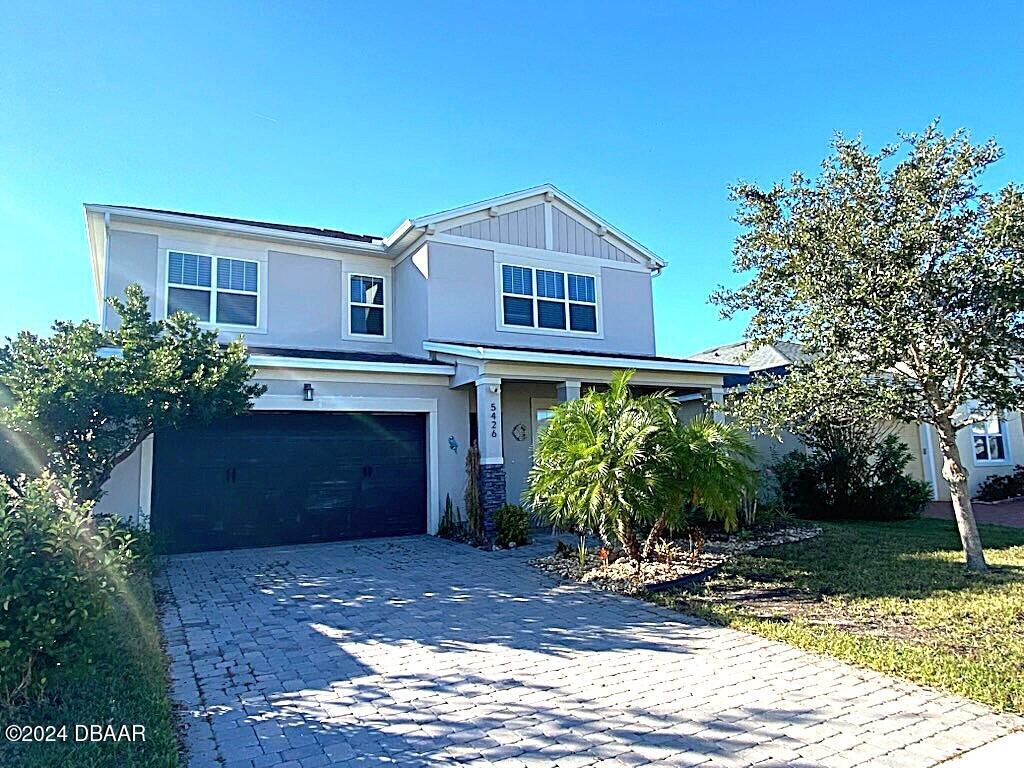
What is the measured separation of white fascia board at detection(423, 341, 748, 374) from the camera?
1198 cm

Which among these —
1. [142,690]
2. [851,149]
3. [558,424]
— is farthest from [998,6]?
[142,690]

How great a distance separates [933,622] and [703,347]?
904 inches

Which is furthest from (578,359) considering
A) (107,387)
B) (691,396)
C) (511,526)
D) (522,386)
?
(107,387)

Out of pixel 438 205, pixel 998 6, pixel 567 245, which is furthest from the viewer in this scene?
pixel 567 245

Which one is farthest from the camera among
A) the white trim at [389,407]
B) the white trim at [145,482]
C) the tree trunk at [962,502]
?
the white trim at [389,407]

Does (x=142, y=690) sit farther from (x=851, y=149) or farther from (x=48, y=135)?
(x=851, y=149)

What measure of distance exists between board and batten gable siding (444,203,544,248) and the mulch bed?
772 cm

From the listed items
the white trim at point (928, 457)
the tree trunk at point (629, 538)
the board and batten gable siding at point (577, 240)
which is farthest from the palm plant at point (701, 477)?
the white trim at point (928, 457)

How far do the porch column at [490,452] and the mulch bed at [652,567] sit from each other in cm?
194

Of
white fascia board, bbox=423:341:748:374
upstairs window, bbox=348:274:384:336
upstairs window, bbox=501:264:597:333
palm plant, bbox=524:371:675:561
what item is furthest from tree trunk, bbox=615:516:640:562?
upstairs window, bbox=348:274:384:336

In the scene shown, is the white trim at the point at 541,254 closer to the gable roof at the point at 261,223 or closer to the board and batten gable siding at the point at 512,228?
the board and batten gable siding at the point at 512,228

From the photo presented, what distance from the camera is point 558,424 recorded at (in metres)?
9.15

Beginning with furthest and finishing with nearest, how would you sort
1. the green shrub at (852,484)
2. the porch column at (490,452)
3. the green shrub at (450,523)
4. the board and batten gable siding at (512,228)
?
the board and batten gable siding at (512,228), the green shrub at (852,484), the green shrub at (450,523), the porch column at (490,452)

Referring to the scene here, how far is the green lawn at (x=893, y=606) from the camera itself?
5.03 metres
